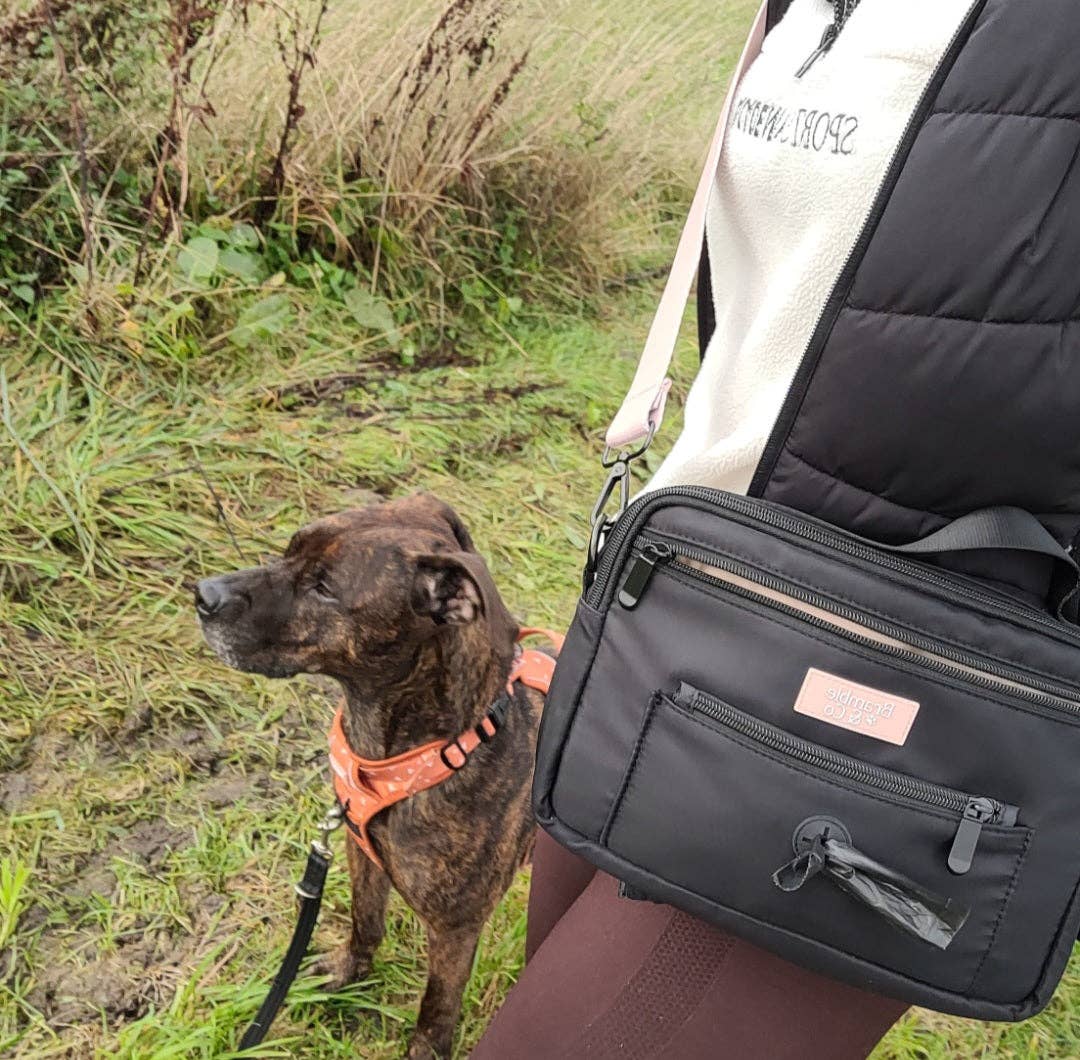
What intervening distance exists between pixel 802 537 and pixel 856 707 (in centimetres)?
20

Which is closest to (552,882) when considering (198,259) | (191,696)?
(191,696)

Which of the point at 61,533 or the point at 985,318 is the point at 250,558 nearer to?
the point at 61,533

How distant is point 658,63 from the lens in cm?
593

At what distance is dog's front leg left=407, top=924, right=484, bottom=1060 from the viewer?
2191 mm

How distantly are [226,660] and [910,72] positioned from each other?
5.29 feet

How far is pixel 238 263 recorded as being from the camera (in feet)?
13.6

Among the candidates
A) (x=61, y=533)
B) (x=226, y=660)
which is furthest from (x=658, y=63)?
(x=226, y=660)

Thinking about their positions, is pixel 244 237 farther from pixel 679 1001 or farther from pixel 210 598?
pixel 679 1001

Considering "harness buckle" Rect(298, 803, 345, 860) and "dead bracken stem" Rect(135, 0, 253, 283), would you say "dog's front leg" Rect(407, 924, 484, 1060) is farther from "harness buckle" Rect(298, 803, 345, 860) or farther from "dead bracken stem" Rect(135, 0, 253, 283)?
"dead bracken stem" Rect(135, 0, 253, 283)

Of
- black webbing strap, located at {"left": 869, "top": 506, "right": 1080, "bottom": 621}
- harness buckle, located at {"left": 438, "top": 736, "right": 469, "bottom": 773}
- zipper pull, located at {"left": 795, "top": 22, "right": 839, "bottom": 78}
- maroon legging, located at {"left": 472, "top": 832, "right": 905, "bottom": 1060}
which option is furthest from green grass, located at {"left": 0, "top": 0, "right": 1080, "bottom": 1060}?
zipper pull, located at {"left": 795, "top": 22, "right": 839, "bottom": 78}

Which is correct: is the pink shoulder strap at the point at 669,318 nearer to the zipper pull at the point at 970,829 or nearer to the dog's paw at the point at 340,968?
the zipper pull at the point at 970,829

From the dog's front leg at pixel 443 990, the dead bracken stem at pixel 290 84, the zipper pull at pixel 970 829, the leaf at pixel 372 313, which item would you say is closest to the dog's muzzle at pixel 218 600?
the dog's front leg at pixel 443 990

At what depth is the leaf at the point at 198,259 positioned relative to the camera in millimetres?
3916

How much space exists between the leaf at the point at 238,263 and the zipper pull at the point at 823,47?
3.23 m
